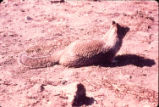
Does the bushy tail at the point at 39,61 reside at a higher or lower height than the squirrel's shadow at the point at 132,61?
higher

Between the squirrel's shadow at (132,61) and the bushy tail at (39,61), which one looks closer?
the bushy tail at (39,61)

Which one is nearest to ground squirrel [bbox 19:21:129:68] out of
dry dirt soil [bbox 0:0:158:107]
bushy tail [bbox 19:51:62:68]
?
bushy tail [bbox 19:51:62:68]

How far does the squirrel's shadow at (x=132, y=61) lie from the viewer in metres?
6.19

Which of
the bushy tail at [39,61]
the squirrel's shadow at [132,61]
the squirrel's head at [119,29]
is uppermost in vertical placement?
the squirrel's head at [119,29]

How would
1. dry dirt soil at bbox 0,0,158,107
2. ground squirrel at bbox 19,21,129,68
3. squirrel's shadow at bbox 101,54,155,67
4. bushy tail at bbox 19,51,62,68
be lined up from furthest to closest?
squirrel's shadow at bbox 101,54,155,67
bushy tail at bbox 19,51,62,68
ground squirrel at bbox 19,21,129,68
dry dirt soil at bbox 0,0,158,107

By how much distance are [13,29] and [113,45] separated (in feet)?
9.65

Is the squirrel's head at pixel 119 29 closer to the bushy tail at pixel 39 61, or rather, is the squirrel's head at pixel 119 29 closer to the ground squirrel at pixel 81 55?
the ground squirrel at pixel 81 55

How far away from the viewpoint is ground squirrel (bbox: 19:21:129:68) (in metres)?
5.85

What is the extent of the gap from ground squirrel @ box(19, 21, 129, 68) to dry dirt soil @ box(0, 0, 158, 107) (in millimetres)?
133

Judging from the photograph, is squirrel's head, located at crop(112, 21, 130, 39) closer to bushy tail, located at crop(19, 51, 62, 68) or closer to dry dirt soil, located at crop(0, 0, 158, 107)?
dry dirt soil, located at crop(0, 0, 158, 107)

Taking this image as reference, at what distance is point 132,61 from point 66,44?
164 centimetres

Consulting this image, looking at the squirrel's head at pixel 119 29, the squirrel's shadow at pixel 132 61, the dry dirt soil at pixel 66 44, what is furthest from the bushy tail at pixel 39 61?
the squirrel's head at pixel 119 29

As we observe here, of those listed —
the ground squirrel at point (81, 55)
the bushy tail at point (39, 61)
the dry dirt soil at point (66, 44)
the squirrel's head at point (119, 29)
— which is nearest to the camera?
the dry dirt soil at point (66, 44)

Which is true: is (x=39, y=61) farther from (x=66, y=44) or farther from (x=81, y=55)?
(x=66, y=44)
